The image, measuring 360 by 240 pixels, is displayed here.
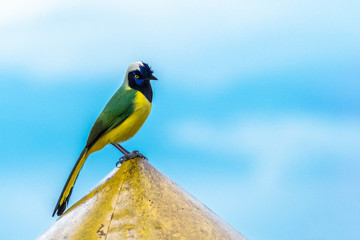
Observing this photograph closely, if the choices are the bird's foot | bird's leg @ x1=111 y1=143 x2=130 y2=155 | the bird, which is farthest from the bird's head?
the bird's foot

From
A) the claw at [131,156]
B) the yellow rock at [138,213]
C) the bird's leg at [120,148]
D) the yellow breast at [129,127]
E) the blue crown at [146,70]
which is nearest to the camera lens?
the yellow rock at [138,213]

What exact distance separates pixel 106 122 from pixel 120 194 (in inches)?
46.3

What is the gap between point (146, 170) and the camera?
3070mm

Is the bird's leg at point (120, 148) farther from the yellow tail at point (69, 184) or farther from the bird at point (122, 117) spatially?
the yellow tail at point (69, 184)

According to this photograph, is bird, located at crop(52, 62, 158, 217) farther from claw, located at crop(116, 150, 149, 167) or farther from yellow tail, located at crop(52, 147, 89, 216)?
claw, located at crop(116, 150, 149, 167)

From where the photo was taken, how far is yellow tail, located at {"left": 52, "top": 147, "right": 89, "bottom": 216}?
3586mm

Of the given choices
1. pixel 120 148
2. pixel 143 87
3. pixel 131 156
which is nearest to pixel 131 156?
pixel 131 156

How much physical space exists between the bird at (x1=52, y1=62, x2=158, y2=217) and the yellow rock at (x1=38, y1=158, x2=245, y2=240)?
76cm

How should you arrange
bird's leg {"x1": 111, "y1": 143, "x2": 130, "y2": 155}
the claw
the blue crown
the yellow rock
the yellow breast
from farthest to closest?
the blue crown < the yellow breast < bird's leg {"x1": 111, "y1": 143, "x2": 130, "y2": 155} < the claw < the yellow rock

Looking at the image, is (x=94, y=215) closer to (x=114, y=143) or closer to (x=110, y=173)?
(x=110, y=173)

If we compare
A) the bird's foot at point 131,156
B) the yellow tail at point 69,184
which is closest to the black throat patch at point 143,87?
the yellow tail at point 69,184

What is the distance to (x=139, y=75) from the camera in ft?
13.7

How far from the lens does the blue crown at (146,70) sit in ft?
13.6

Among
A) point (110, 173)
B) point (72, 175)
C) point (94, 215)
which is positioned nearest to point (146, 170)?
point (110, 173)
